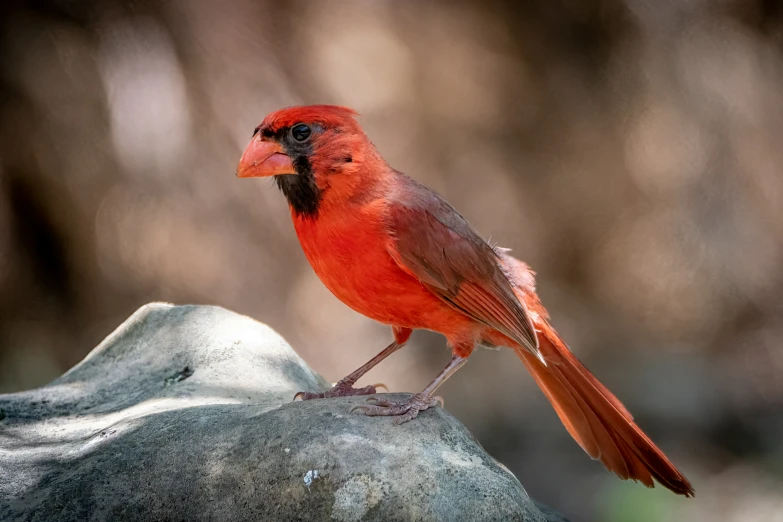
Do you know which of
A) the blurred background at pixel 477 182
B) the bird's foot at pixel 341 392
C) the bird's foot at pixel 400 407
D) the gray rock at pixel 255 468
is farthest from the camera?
the blurred background at pixel 477 182

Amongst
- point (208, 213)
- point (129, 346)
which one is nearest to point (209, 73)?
point (208, 213)

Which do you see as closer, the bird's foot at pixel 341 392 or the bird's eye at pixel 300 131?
the bird's eye at pixel 300 131

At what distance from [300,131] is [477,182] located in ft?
12.3

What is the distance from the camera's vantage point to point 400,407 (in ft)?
8.43

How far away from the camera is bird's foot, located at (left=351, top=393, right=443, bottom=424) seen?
2535mm

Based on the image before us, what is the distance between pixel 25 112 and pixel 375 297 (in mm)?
3894

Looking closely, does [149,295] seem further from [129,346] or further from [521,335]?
[521,335]

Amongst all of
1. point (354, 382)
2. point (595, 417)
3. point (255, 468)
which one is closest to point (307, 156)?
point (354, 382)

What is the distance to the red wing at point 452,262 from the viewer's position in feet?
9.31

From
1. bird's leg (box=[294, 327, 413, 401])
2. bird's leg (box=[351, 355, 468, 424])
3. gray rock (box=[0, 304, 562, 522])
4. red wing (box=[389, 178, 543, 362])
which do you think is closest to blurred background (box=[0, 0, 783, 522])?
bird's leg (box=[294, 327, 413, 401])

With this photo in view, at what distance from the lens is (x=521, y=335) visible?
304 cm

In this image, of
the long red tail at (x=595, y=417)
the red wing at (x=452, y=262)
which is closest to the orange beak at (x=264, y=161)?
the red wing at (x=452, y=262)

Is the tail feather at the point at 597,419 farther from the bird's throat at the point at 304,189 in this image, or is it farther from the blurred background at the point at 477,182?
the blurred background at the point at 477,182

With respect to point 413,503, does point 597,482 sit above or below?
below
